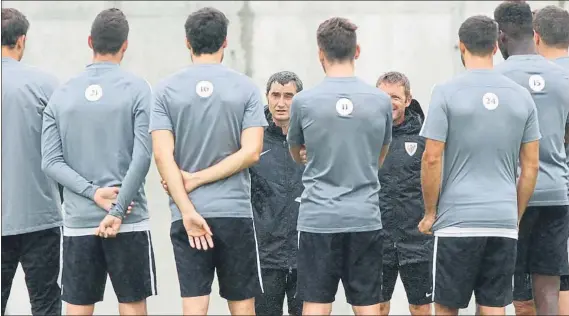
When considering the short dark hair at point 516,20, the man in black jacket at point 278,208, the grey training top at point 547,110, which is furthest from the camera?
the man in black jacket at point 278,208

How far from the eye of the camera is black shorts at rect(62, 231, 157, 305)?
5.51 m

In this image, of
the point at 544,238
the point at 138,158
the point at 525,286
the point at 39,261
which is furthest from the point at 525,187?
the point at 39,261

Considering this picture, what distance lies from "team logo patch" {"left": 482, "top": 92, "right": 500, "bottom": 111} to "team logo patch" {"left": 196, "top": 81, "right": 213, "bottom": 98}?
1.32m

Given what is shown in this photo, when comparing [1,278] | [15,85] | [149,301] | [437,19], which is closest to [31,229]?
[1,278]

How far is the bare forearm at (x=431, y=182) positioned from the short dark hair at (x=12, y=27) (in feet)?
7.70

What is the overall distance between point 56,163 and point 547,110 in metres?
2.54

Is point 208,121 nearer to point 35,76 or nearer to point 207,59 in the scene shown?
point 207,59

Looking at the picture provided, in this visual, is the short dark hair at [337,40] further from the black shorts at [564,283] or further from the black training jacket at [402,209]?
the black shorts at [564,283]

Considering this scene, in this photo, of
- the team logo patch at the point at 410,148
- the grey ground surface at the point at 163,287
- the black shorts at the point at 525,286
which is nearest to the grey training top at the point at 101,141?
the team logo patch at the point at 410,148

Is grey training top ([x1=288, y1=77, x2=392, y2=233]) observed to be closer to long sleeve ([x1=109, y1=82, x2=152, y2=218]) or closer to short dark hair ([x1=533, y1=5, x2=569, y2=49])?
long sleeve ([x1=109, y1=82, x2=152, y2=218])

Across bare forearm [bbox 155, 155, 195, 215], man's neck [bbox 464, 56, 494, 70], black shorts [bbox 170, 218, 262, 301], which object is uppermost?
man's neck [bbox 464, 56, 494, 70]

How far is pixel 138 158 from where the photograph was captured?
18.0ft

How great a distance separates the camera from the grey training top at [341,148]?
17.6 feet

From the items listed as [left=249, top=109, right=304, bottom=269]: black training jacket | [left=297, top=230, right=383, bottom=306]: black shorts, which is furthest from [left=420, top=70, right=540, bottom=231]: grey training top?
[left=249, top=109, right=304, bottom=269]: black training jacket
